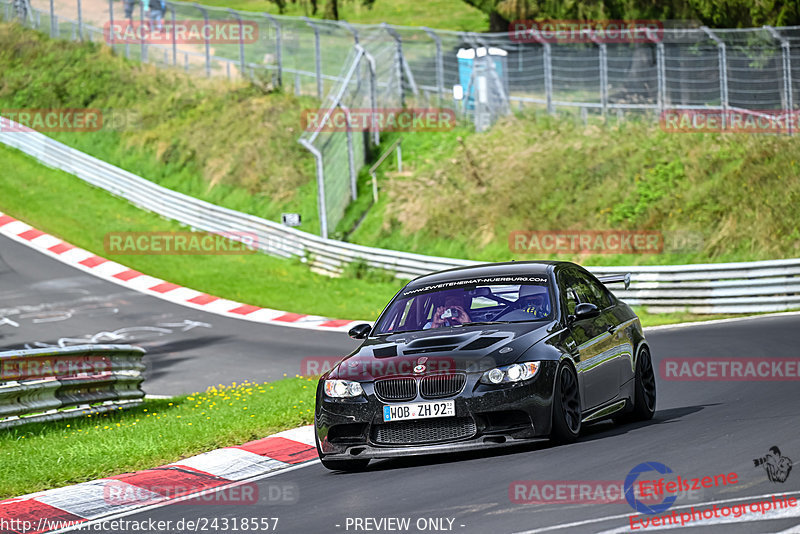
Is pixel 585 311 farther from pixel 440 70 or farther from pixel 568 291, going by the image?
pixel 440 70

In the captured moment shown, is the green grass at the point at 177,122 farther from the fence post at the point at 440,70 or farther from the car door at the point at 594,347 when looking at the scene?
the car door at the point at 594,347

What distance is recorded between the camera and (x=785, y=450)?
805 cm

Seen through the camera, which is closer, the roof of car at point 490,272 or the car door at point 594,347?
the car door at point 594,347

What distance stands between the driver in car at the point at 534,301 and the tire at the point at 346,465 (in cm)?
177

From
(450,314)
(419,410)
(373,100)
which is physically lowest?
(373,100)

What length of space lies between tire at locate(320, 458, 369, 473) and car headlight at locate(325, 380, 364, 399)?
570 millimetres

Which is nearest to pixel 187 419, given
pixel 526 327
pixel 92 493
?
pixel 92 493

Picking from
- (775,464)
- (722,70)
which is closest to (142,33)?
(722,70)

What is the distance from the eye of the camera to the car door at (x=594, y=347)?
9.53 metres

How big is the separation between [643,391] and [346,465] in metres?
2.83

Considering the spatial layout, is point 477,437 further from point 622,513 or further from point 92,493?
point 92,493

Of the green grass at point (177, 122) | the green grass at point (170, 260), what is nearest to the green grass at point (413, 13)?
the green grass at point (177, 122)

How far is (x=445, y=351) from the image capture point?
891 centimetres

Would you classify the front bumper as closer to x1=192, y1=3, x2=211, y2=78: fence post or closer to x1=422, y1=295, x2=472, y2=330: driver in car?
x1=422, y1=295, x2=472, y2=330: driver in car
